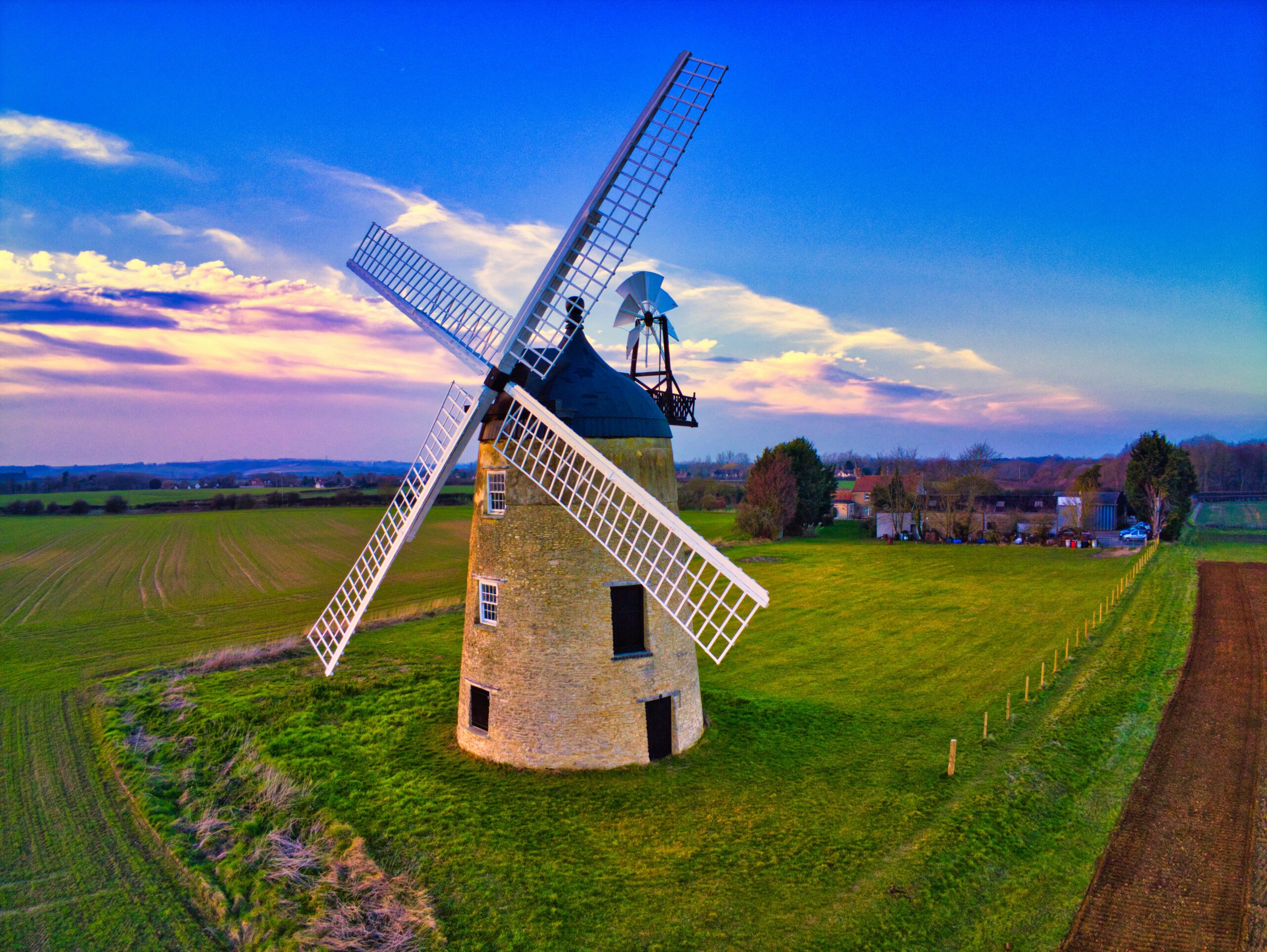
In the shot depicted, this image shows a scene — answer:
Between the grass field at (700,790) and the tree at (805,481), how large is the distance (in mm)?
29938

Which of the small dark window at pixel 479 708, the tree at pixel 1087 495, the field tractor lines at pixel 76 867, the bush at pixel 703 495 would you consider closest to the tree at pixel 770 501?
the tree at pixel 1087 495

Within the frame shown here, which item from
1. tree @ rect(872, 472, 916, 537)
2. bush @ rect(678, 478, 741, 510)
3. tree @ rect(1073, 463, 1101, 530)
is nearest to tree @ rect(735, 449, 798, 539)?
tree @ rect(872, 472, 916, 537)

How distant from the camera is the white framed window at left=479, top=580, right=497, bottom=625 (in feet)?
46.8

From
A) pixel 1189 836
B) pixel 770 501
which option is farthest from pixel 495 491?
pixel 770 501

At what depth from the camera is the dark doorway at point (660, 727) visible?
1428cm

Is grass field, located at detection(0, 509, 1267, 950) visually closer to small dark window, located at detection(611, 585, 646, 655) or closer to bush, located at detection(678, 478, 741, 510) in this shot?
small dark window, located at detection(611, 585, 646, 655)

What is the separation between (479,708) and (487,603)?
2331mm

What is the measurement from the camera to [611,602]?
13664 millimetres

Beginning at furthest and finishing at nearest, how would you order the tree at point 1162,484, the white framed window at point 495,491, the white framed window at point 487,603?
the tree at point 1162,484, the white framed window at point 487,603, the white framed window at point 495,491

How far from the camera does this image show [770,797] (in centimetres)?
1307

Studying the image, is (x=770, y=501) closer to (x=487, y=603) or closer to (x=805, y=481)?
(x=805, y=481)

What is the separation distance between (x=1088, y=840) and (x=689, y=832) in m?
6.91

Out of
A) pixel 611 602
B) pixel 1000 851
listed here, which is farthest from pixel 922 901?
pixel 611 602

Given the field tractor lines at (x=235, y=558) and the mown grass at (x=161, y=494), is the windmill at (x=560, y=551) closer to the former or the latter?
the field tractor lines at (x=235, y=558)
